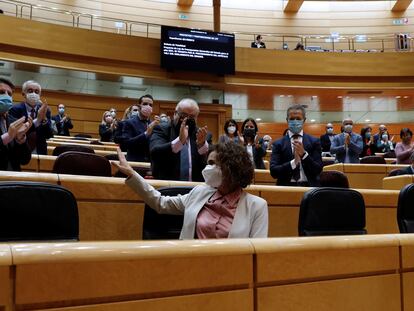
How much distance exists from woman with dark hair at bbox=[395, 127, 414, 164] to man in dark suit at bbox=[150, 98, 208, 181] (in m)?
3.01

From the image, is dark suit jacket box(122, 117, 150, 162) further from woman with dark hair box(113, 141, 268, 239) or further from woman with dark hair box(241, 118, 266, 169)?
woman with dark hair box(113, 141, 268, 239)

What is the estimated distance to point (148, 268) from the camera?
43.9 inches

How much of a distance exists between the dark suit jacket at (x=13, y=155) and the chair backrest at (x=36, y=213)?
923 millimetres

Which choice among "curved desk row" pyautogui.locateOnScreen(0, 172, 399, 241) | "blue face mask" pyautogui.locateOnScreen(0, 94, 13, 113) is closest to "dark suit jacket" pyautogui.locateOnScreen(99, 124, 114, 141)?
"blue face mask" pyautogui.locateOnScreen(0, 94, 13, 113)

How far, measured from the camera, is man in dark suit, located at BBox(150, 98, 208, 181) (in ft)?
8.55

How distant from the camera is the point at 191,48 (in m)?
9.09

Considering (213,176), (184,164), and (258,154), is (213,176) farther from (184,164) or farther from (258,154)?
(258,154)

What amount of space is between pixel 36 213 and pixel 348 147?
4.41 m

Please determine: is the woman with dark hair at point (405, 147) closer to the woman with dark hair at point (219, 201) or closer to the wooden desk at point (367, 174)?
the wooden desk at point (367, 174)

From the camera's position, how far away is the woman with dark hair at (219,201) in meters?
1.79

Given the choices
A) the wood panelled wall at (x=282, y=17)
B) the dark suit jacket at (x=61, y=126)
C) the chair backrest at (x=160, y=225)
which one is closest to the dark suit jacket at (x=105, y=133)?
the dark suit jacket at (x=61, y=126)

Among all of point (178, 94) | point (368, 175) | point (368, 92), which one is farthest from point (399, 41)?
point (368, 175)

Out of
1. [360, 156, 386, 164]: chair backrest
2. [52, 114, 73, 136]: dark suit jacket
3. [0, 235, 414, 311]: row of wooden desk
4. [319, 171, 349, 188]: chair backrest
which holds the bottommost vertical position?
[0, 235, 414, 311]: row of wooden desk

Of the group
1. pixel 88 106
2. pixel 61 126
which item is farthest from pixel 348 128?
pixel 88 106
